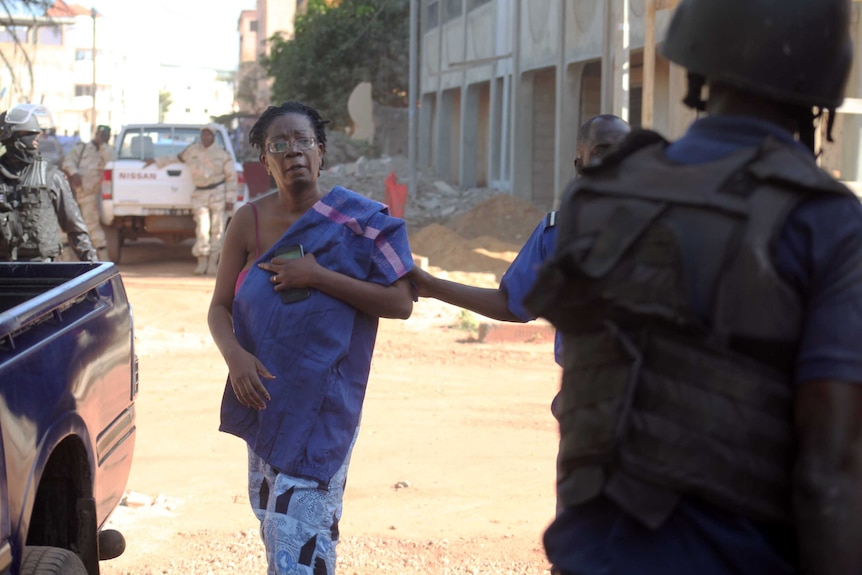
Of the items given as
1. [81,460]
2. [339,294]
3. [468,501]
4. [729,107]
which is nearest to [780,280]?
[729,107]

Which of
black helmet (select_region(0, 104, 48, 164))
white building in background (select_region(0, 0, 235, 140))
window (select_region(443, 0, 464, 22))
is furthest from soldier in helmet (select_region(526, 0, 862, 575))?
white building in background (select_region(0, 0, 235, 140))

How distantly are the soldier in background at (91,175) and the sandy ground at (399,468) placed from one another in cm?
553

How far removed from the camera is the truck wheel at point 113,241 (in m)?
16.4

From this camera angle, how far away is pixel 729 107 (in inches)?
71.8

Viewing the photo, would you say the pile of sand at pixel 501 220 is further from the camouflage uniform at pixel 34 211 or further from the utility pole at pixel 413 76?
the camouflage uniform at pixel 34 211

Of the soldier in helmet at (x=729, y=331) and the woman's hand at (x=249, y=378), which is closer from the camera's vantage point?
the soldier in helmet at (x=729, y=331)

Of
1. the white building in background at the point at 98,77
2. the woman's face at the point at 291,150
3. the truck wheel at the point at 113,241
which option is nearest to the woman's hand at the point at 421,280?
the woman's face at the point at 291,150

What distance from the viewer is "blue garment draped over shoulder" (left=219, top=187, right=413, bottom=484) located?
11.5 ft

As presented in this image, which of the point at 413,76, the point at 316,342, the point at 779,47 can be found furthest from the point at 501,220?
the point at 779,47

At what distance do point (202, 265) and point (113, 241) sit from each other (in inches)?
63.3

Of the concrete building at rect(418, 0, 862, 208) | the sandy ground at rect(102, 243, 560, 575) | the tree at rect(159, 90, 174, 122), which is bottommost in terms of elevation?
the sandy ground at rect(102, 243, 560, 575)

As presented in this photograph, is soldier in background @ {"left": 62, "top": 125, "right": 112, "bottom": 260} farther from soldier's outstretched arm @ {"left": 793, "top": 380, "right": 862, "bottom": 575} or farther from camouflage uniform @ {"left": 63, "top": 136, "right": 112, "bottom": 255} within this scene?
soldier's outstretched arm @ {"left": 793, "top": 380, "right": 862, "bottom": 575}

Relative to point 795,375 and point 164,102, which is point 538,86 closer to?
point 795,375

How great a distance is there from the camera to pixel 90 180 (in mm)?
16062
